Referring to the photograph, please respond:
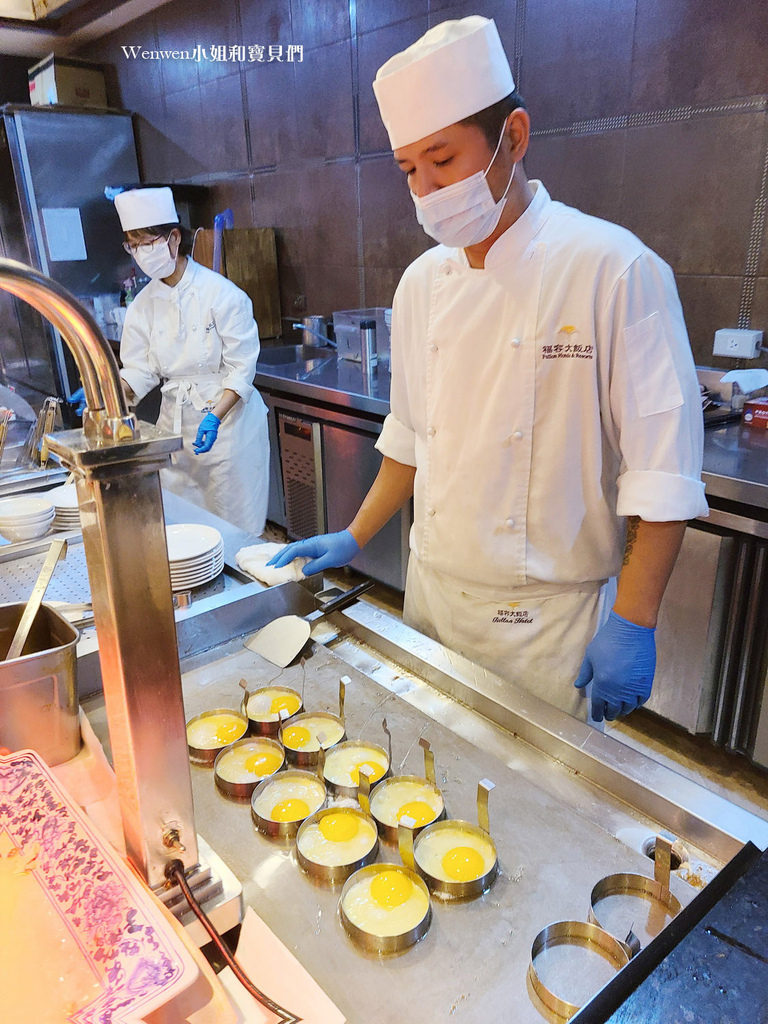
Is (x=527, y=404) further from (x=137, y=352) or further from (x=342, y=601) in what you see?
(x=137, y=352)

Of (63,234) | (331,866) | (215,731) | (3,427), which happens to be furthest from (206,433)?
(63,234)

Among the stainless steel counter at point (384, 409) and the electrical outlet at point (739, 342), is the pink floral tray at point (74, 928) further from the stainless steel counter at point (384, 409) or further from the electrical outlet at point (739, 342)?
the electrical outlet at point (739, 342)

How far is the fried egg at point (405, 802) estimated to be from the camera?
37.5 inches

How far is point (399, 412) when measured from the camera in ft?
5.89

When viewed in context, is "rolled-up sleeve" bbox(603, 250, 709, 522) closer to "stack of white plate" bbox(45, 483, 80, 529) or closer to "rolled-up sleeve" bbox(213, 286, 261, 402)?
"stack of white plate" bbox(45, 483, 80, 529)

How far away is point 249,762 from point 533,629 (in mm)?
703

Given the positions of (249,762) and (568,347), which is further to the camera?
(568,347)

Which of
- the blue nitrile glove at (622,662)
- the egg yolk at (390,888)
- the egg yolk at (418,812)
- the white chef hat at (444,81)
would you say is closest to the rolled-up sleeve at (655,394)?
the blue nitrile glove at (622,662)

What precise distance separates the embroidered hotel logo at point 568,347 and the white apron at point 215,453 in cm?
241

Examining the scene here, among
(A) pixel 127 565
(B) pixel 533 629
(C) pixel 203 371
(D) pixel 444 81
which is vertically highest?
(D) pixel 444 81

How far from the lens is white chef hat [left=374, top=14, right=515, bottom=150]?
53.5 inches

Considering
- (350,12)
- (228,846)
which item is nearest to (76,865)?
(228,846)

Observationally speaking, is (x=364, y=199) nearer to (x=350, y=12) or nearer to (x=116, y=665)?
(x=350, y=12)

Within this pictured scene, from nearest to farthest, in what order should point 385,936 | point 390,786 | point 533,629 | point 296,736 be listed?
point 385,936 → point 390,786 → point 296,736 → point 533,629
